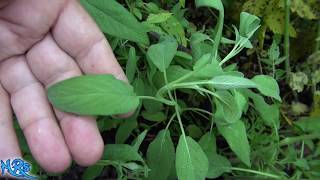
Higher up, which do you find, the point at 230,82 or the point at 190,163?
the point at 230,82

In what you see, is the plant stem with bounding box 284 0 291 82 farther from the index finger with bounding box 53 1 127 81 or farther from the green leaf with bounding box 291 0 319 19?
the index finger with bounding box 53 1 127 81

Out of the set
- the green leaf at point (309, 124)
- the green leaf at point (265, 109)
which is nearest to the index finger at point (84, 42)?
the green leaf at point (265, 109)

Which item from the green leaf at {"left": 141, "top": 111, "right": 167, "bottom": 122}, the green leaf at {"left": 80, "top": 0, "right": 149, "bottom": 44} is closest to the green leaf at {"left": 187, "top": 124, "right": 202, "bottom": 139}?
the green leaf at {"left": 141, "top": 111, "right": 167, "bottom": 122}

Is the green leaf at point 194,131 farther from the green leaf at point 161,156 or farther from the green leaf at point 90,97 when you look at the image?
the green leaf at point 90,97

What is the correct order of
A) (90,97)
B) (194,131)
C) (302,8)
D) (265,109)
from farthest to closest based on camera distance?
1. (302,8)
2. (194,131)
3. (265,109)
4. (90,97)

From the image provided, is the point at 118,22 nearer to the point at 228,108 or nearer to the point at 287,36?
the point at 228,108

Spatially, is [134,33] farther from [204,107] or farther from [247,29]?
[204,107]

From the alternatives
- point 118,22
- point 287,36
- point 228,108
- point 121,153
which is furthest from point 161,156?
point 287,36
